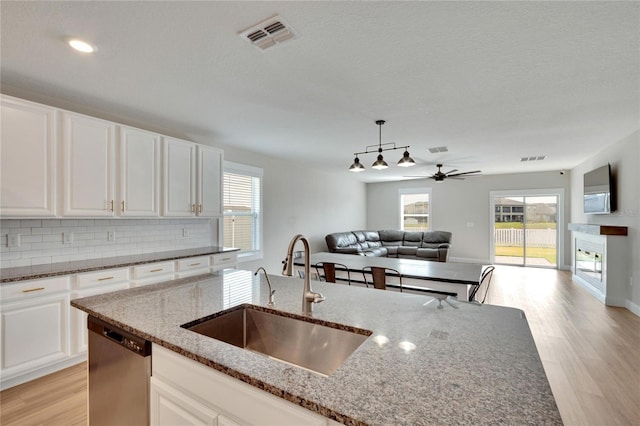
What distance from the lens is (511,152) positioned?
537cm

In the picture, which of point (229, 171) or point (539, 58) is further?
point (229, 171)

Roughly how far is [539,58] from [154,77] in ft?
9.74

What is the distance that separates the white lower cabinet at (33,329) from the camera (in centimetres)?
230

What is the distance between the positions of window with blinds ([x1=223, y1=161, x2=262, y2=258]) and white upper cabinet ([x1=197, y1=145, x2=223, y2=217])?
0.55m

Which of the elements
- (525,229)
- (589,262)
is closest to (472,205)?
(525,229)

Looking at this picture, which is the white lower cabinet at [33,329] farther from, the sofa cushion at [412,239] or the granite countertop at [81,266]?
the sofa cushion at [412,239]

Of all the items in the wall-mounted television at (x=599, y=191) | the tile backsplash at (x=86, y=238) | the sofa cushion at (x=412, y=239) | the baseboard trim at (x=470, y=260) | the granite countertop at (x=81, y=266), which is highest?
the wall-mounted television at (x=599, y=191)

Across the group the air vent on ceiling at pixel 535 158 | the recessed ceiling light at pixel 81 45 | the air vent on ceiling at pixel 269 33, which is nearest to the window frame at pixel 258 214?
the recessed ceiling light at pixel 81 45

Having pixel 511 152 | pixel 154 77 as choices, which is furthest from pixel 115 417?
pixel 511 152

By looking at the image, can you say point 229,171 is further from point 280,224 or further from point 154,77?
point 154,77

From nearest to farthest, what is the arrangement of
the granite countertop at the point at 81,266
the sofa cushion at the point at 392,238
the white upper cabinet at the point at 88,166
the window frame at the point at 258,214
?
the granite countertop at the point at 81,266
the white upper cabinet at the point at 88,166
the window frame at the point at 258,214
the sofa cushion at the point at 392,238

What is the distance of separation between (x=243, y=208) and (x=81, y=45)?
3.38m

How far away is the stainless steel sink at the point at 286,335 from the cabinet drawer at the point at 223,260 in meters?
2.60

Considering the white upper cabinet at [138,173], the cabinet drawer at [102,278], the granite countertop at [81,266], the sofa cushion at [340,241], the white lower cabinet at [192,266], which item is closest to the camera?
the granite countertop at [81,266]
